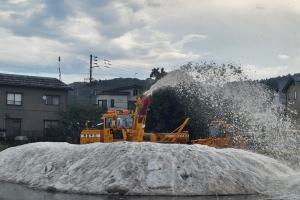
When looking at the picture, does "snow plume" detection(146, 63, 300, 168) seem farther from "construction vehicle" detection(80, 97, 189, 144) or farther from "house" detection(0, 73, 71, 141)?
"house" detection(0, 73, 71, 141)

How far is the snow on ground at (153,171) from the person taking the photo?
2192cm

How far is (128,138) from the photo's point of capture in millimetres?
28984

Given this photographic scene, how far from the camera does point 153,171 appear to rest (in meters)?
22.6

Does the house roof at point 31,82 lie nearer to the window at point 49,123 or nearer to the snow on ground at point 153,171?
the window at point 49,123

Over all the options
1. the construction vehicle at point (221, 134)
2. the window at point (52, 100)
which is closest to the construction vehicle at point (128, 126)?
the construction vehicle at point (221, 134)

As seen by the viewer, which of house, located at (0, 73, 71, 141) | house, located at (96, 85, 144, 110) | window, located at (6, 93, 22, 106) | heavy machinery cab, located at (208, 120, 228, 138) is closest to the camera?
heavy machinery cab, located at (208, 120, 228, 138)

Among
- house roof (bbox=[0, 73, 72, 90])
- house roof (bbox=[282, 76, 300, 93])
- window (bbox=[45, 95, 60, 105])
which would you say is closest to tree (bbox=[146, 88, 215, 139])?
window (bbox=[45, 95, 60, 105])

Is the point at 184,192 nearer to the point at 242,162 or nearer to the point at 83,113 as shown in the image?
the point at 242,162

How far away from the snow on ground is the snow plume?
20.4 ft

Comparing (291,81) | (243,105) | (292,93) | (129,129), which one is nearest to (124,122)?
(129,129)

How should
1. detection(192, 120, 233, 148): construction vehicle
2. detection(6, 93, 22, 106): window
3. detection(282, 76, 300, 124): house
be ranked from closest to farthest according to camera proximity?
detection(192, 120, 233, 148): construction vehicle, detection(6, 93, 22, 106): window, detection(282, 76, 300, 124): house

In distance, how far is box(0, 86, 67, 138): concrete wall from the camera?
57125mm

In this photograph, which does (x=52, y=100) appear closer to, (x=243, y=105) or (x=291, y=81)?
(x=291, y=81)

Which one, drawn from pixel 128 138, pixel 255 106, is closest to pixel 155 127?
pixel 255 106
